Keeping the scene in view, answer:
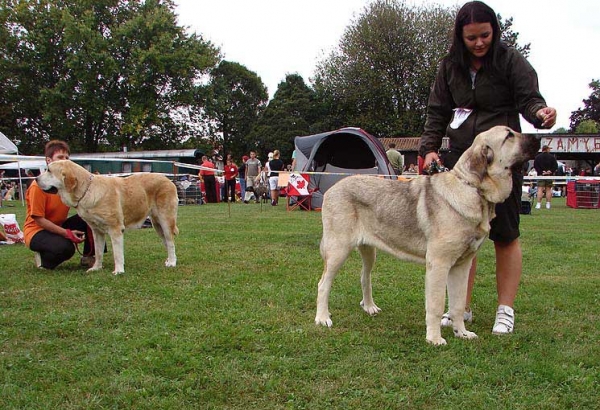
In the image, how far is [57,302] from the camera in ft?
14.9

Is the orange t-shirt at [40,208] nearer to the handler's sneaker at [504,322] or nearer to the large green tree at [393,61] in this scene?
the handler's sneaker at [504,322]

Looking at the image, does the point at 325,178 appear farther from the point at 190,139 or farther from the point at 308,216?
the point at 190,139

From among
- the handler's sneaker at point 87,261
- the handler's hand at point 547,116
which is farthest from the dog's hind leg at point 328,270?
the handler's sneaker at point 87,261

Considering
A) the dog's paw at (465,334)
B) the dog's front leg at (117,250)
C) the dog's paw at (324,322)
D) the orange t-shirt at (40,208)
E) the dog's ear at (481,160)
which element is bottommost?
the dog's paw at (465,334)

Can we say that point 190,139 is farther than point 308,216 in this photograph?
Yes

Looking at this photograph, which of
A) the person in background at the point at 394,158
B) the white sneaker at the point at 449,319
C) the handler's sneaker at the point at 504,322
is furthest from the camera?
the person in background at the point at 394,158

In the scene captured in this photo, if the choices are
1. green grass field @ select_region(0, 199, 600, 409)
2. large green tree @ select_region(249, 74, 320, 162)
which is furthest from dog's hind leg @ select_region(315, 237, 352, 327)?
large green tree @ select_region(249, 74, 320, 162)

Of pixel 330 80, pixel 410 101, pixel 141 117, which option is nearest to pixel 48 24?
pixel 141 117

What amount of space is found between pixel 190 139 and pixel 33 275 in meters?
35.9

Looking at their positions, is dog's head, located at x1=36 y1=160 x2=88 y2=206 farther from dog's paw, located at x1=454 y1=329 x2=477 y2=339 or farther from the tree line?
the tree line

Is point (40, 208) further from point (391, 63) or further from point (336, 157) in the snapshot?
point (391, 63)

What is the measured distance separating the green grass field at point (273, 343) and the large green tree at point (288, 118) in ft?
127

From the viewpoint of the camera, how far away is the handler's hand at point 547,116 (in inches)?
131

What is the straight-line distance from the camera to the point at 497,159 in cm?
335
